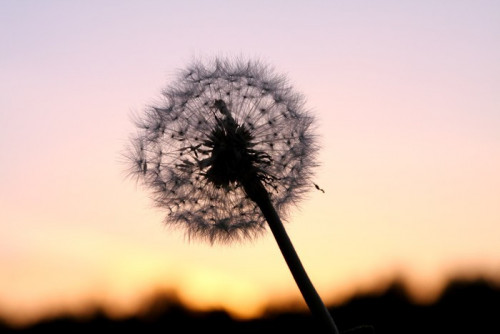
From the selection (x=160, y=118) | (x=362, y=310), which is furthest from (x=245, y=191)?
(x=362, y=310)

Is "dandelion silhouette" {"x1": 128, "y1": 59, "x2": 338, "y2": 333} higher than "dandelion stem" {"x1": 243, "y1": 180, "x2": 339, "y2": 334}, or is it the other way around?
"dandelion silhouette" {"x1": 128, "y1": 59, "x2": 338, "y2": 333}

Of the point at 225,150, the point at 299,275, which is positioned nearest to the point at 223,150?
the point at 225,150

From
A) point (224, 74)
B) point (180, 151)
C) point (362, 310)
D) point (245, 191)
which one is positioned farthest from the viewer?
point (362, 310)

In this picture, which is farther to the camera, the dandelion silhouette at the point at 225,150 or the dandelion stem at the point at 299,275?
the dandelion silhouette at the point at 225,150

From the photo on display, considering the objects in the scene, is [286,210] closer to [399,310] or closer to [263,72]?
[263,72]

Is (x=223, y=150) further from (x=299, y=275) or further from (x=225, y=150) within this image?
(x=299, y=275)
